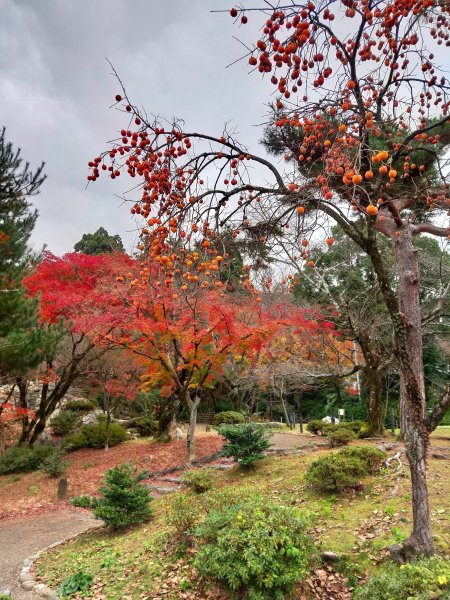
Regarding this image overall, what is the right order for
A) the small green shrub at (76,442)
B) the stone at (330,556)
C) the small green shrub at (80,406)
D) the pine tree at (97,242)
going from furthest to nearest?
the pine tree at (97,242), the small green shrub at (80,406), the small green shrub at (76,442), the stone at (330,556)

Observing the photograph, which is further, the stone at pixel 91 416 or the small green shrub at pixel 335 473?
the stone at pixel 91 416

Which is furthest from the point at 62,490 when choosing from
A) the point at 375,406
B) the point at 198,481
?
the point at 375,406

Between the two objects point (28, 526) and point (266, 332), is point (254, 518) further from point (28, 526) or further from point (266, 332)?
point (266, 332)

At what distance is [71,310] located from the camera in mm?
12641

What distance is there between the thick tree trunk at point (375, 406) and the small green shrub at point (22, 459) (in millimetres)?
9769

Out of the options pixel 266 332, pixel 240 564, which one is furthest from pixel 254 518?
pixel 266 332

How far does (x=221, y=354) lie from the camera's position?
1141 cm

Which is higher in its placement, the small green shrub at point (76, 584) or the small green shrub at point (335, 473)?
the small green shrub at point (335, 473)

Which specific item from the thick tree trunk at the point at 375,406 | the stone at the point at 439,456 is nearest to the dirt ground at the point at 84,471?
the thick tree trunk at the point at 375,406

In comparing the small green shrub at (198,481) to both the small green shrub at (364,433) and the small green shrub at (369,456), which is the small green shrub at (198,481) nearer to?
the small green shrub at (369,456)

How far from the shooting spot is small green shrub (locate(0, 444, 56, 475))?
1223cm

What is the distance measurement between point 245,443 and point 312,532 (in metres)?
4.01

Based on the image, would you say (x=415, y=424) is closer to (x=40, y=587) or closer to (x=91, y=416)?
(x=40, y=587)

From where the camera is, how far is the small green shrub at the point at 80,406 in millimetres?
19953
